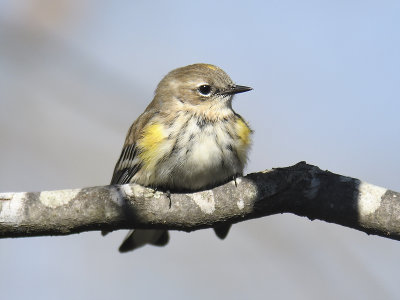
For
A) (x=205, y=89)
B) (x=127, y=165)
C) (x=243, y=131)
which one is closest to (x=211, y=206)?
(x=243, y=131)

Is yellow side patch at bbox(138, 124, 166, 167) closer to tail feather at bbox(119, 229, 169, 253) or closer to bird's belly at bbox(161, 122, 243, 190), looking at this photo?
bird's belly at bbox(161, 122, 243, 190)

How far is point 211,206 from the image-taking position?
3953 mm

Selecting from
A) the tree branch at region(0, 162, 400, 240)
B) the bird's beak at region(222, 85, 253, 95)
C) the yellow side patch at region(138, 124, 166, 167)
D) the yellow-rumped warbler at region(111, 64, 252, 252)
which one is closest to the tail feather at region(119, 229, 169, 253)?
the yellow-rumped warbler at region(111, 64, 252, 252)

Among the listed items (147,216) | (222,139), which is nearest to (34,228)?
(147,216)

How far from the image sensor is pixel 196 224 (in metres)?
3.91

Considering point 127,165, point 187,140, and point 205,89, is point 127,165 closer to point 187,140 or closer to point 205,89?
point 187,140

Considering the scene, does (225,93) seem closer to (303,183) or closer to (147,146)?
(147,146)

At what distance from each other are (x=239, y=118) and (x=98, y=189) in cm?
211

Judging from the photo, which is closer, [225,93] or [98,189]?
[98,189]

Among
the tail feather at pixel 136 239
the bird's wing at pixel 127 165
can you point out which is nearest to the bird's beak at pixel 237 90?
the bird's wing at pixel 127 165

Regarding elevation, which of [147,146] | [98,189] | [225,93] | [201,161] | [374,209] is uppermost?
[225,93]

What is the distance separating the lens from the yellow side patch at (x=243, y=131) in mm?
5250

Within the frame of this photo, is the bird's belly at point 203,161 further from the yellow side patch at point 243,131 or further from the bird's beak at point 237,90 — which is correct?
the bird's beak at point 237,90

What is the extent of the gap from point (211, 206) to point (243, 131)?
60.3 inches
